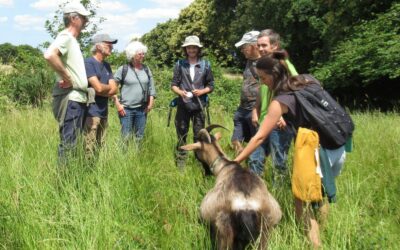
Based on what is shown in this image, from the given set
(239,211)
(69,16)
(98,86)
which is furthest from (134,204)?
(69,16)

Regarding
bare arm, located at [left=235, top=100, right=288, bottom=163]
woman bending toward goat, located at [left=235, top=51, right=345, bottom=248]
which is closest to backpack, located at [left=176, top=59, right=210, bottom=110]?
woman bending toward goat, located at [left=235, top=51, right=345, bottom=248]

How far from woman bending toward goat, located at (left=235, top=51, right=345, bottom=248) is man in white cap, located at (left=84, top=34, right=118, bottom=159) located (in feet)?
7.85

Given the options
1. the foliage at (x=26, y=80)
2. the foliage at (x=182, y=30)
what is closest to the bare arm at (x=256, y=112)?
the foliage at (x=26, y=80)

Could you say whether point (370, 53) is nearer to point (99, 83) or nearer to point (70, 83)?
point (99, 83)

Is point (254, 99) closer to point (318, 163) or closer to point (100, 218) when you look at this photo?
point (318, 163)

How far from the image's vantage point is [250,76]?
531 centimetres

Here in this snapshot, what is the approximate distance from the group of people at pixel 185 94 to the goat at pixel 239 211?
0.27m

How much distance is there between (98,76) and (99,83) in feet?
0.62

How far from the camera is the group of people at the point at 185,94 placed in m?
3.51

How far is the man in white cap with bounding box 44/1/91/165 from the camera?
4.36 meters

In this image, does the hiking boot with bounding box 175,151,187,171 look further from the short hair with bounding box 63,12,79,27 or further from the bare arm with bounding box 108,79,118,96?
the short hair with bounding box 63,12,79,27

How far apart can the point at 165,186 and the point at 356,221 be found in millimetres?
1803

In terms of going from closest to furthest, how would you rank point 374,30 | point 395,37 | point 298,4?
point 395,37 → point 374,30 → point 298,4

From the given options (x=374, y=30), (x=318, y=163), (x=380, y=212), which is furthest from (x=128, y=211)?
(x=374, y=30)
